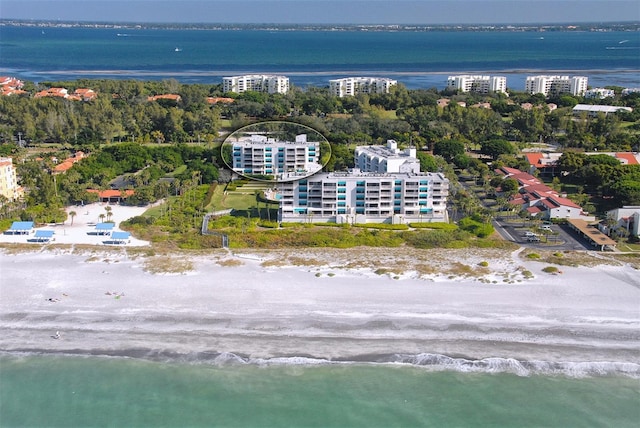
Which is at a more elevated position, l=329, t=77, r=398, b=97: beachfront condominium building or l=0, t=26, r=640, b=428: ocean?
l=329, t=77, r=398, b=97: beachfront condominium building

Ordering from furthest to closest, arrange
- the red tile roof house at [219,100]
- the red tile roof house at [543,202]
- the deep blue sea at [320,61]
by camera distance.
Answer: the deep blue sea at [320,61] < the red tile roof house at [219,100] < the red tile roof house at [543,202]

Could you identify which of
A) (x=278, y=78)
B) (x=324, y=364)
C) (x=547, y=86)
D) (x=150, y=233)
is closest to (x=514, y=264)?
(x=324, y=364)

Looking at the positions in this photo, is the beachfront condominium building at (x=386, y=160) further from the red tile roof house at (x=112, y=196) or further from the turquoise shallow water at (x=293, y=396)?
the turquoise shallow water at (x=293, y=396)

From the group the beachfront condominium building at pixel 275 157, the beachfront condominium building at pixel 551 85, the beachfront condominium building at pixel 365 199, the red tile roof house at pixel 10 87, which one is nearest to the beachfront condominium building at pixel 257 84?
the red tile roof house at pixel 10 87

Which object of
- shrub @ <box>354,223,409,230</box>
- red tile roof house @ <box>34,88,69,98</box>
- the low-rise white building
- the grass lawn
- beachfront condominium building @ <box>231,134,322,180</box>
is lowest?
shrub @ <box>354,223,409,230</box>

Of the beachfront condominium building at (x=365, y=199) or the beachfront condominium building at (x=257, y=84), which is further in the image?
the beachfront condominium building at (x=257, y=84)

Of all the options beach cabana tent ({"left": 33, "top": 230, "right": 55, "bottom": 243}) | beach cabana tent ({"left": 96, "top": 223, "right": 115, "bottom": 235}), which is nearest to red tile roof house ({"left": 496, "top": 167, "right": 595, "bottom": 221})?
beach cabana tent ({"left": 96, "top": 223, "right": 115, "bottom": 235})

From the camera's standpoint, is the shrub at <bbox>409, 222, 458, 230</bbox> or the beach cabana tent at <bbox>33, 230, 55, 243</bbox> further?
the shrub at <bbox>409, 222, 458, 230</bbox>

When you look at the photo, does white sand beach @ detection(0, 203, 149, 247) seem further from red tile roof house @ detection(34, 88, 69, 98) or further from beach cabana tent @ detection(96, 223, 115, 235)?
red tile roof house @ detection(34, 88, 69, 98)
